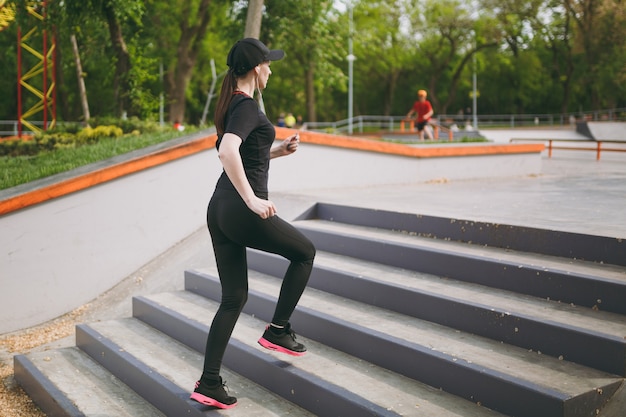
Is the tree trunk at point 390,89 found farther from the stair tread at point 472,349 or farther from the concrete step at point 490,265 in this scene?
the stair tread at point 472,349

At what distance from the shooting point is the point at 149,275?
305 inches

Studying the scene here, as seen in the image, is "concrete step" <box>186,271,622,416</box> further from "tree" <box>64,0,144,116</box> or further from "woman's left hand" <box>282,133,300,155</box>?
"tree" <box>64,0,144,116</box>

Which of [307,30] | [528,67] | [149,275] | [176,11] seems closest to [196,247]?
[149,275]

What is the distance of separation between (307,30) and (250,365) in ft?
54.3

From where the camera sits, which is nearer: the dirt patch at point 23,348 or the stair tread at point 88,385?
the stair tread at point 88,385

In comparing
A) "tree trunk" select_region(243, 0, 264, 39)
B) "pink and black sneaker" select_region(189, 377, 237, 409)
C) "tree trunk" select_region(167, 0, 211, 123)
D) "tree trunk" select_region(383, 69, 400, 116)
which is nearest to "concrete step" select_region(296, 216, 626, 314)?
"pink and black sneaker" select_region(189, 377, 237, 409)

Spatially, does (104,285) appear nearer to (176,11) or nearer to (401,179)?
(401,179)

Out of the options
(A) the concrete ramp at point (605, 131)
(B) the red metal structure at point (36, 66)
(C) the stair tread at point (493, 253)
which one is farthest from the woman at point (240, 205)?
(A) the concrete ramp at point (605, 131)

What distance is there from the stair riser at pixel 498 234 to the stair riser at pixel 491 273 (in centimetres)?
46

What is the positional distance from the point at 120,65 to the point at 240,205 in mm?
12737

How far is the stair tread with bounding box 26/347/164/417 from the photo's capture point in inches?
196

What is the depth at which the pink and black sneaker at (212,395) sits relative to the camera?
423cm

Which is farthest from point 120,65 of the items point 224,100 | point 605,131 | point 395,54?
point 395,54

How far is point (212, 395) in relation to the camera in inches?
167
